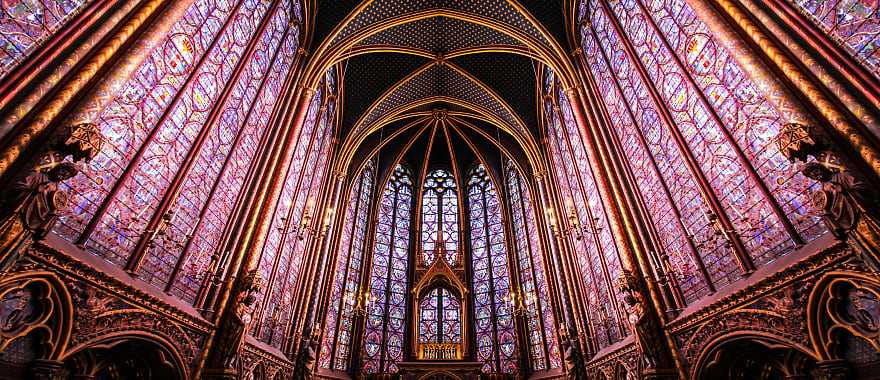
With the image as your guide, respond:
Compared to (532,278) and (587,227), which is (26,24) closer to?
(587,227)

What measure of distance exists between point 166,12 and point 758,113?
37.2 feet

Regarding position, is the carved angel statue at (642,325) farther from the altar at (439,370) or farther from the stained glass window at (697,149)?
the altar at (439,370)

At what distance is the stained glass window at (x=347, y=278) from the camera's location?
17.7 metres

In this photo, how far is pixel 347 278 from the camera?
1961cm

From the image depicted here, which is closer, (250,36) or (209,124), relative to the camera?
(209,124)

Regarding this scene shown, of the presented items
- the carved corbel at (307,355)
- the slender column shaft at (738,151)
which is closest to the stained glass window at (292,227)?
the carved corbel at (307,355)

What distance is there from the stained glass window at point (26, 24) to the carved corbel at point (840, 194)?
10.7 meters

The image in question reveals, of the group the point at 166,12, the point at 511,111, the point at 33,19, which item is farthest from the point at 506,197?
the point at 33,19

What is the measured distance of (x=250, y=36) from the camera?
38.5 ft

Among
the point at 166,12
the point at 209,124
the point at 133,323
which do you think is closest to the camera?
the point at 133,323

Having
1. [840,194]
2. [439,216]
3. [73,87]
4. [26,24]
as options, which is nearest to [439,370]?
[439,216]

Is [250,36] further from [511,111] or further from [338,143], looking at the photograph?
[511,111]

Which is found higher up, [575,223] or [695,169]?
[575,223]

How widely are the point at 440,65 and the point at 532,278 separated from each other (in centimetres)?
1095
